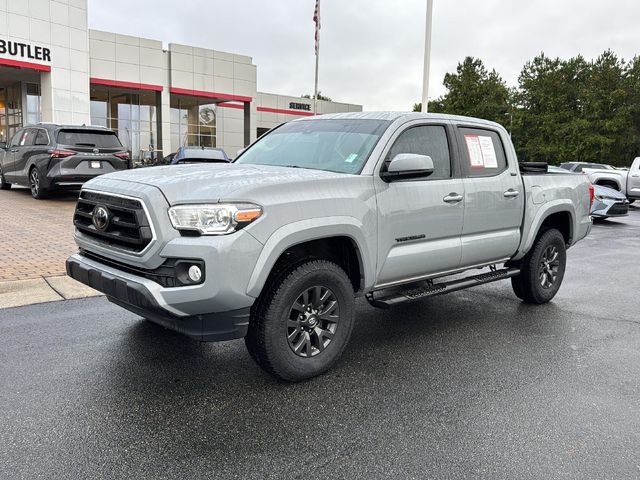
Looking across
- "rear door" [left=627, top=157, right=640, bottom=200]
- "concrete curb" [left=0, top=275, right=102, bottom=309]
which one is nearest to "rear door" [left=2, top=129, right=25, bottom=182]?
"concrete curb" [left=0, top=275, right=102, bottom=309]

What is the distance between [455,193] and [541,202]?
1.52 m

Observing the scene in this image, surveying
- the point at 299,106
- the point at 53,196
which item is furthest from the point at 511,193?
the point at 299,106

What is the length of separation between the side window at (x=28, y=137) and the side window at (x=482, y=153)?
41.1 feet

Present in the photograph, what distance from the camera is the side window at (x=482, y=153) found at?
516 centimetres

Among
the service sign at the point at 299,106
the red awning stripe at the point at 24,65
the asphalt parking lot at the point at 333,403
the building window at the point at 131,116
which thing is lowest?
the asphalt parking lot at the point at 333,403

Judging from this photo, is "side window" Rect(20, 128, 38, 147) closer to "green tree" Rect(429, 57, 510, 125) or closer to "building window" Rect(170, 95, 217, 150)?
"building window" Rect(170, 95, 217, 150)

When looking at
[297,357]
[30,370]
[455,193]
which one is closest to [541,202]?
[455,193]

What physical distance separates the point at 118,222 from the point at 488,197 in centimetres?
328

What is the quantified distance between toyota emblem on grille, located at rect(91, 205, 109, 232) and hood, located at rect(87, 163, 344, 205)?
0.75ft

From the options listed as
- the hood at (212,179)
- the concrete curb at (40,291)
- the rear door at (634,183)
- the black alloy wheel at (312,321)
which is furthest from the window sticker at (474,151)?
the rear door at (634,183)

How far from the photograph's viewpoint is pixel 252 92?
121 feet

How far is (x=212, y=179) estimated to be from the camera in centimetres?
364

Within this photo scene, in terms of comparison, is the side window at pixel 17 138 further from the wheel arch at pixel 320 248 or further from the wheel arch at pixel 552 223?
the wheel arch at pixel 552 223

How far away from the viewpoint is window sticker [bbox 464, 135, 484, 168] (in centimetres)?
521
